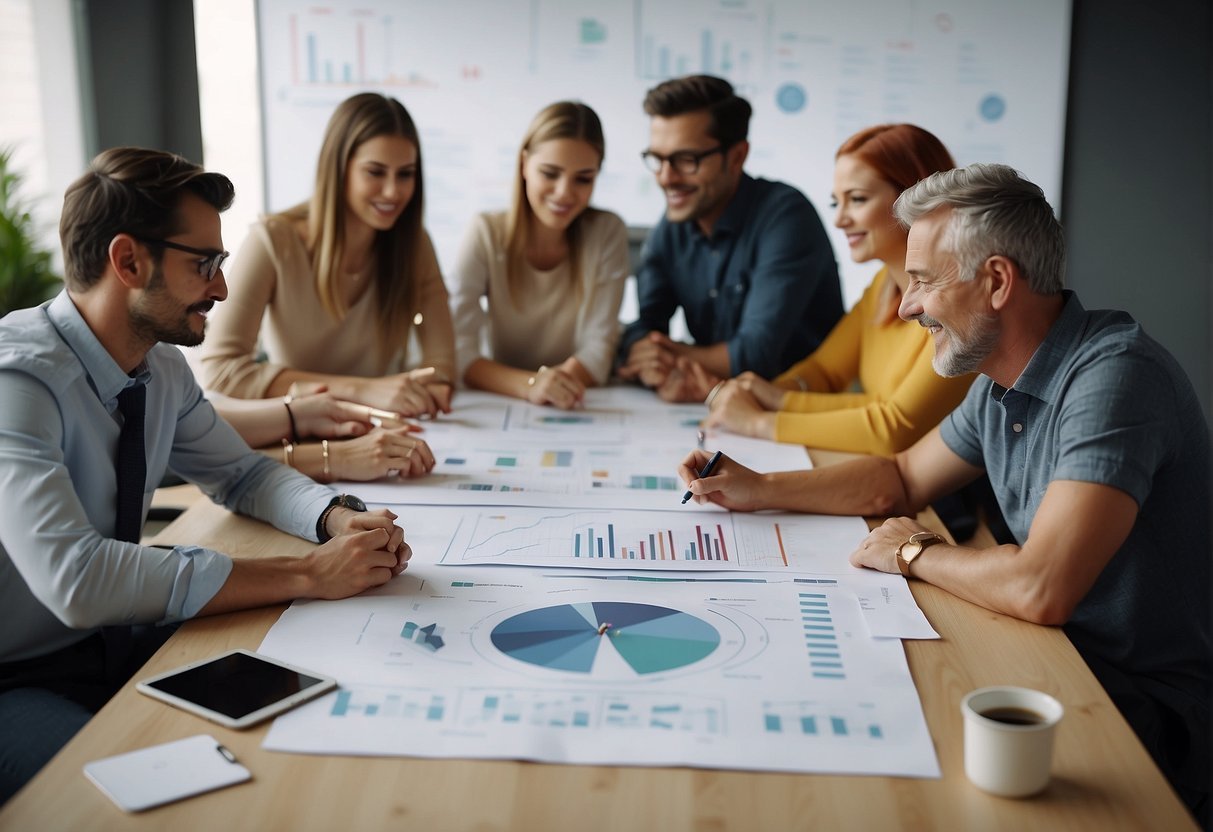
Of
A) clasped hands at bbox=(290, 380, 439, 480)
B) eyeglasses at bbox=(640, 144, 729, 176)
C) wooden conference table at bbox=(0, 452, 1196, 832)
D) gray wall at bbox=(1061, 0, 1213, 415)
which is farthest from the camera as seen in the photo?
gray wall at bbox=(1061, 0, 1213, 415)

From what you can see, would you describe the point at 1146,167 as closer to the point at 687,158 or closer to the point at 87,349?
the point at 687,158

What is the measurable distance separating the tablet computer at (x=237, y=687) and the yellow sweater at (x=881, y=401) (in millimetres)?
1326

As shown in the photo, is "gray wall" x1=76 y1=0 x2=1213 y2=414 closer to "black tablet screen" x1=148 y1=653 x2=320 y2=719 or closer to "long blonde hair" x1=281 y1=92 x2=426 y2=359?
"long blonde hair" x1=281 y1=92 x2=426 y2=359

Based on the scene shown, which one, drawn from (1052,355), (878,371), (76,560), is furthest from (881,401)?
(76,560)

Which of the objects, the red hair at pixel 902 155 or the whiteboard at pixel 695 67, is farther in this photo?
the whiteboard at pixel 695 67

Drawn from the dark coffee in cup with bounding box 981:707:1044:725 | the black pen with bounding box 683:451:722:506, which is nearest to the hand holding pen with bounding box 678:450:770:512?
the black pen with bounding box 683:451:722:506

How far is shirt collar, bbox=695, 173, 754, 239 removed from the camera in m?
2.97

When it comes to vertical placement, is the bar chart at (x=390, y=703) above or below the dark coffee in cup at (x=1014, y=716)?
below

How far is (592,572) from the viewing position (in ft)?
4.92

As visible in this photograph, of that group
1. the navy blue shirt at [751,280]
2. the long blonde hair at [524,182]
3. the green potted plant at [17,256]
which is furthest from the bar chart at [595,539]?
the green potted plant at [17,256]

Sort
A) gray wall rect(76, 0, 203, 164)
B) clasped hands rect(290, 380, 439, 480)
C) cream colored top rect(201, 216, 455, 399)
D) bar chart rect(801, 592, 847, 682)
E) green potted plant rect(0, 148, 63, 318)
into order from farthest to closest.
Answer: gray wall rect(76, 0, 203, 164) → green potted plant rect(0, 148, 63, 318) → cream colored top rect(201, 216, 455, 399) → clasped hands rect(290, 380, 439, 480) → bar chart rect(801, 592, 847, 682)

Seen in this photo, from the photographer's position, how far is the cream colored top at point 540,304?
9.37ft

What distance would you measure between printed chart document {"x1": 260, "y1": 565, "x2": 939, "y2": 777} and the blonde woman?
134cm

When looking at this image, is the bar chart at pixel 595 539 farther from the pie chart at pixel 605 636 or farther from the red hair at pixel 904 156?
the red hair at pixel 904 156
